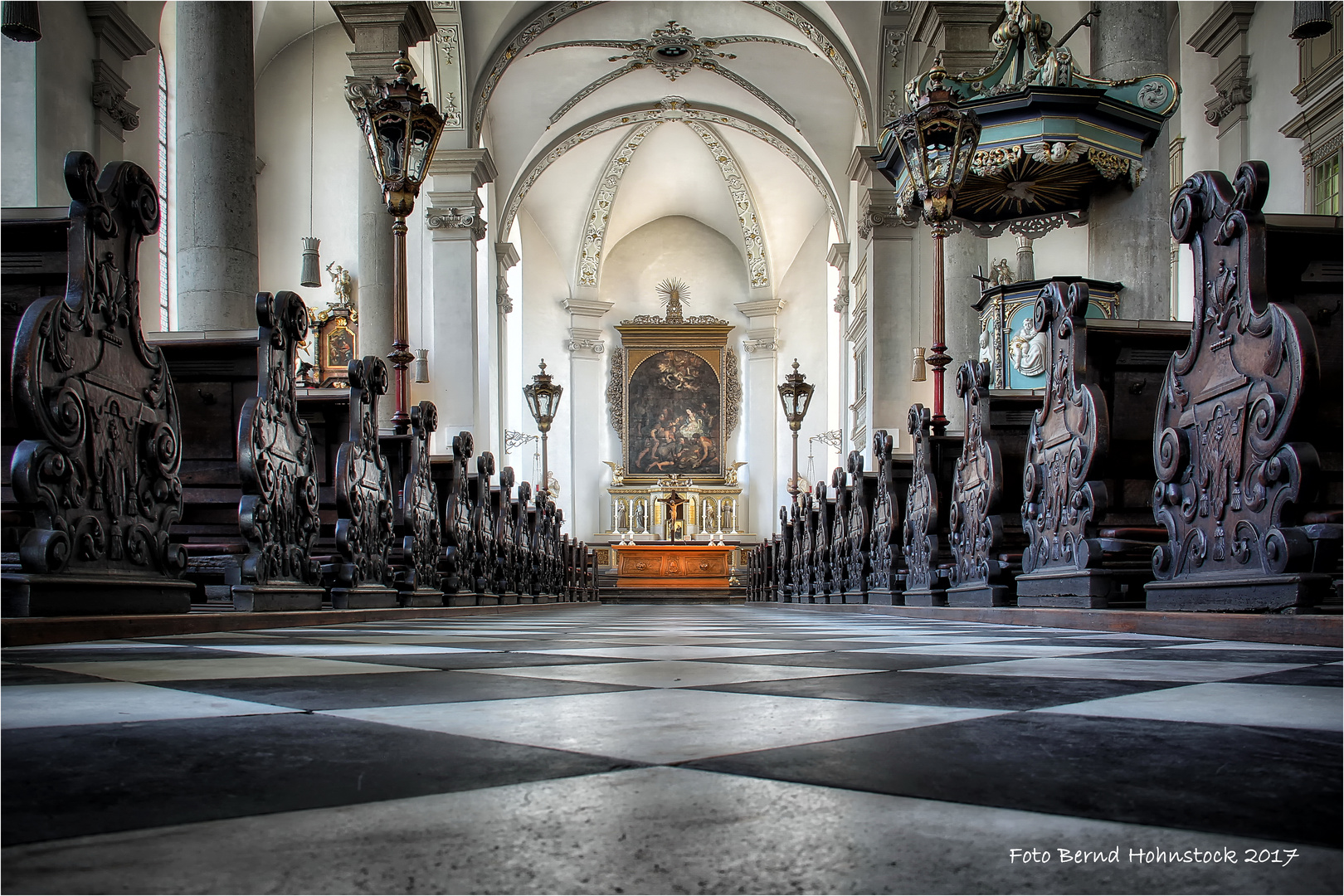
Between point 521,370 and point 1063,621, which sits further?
point 521,370

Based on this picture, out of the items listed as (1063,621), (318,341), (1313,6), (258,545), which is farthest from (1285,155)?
(318,341)

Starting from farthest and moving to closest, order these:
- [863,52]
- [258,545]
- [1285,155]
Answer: [863,52]
[1285,155]
[258,545]

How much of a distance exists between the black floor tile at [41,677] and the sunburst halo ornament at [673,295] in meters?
21.2

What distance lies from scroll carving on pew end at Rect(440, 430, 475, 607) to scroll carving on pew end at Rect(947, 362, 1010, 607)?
258cm

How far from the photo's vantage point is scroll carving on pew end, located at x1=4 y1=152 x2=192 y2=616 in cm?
229

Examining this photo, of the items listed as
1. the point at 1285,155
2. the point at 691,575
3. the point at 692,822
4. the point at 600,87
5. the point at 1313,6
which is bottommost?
the point at 691,575

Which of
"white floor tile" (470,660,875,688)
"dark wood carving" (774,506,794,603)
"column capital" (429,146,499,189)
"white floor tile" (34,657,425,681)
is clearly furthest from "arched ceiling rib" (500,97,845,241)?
"white floor tile" (470,660,875,688)

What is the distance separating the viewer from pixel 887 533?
564 cm

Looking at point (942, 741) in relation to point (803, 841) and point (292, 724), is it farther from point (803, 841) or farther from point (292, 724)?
point (292, 724)

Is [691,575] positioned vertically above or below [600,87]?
below

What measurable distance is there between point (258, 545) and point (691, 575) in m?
15.8

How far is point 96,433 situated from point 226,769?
224cm

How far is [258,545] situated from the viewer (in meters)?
3.32

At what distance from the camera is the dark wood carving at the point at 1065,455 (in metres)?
3.21
